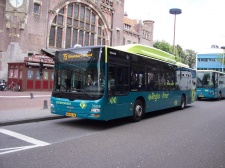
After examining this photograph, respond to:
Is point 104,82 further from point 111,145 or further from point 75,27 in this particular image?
point 75,27

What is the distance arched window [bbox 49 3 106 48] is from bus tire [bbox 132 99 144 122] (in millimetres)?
23393

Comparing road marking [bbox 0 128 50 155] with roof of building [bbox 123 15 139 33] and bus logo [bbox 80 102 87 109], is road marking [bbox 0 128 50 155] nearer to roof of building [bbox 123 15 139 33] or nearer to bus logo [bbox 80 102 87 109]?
bus logo [bbox 80 102 87 109]

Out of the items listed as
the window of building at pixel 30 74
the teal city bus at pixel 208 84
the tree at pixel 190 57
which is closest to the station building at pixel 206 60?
the tree at pixel 190 57

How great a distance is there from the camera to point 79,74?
901cm

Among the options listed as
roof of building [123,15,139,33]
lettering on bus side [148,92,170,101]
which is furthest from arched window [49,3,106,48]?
lettering on bus side [148,92,170,101]

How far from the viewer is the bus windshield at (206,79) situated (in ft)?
77.8

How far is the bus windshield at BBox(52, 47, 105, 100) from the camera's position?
28.4 ft

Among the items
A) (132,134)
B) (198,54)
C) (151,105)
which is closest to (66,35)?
(151,105)

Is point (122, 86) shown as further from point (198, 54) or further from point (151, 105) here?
point (198, 54)

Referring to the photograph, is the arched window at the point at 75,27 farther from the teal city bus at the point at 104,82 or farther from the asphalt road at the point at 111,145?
the asphalt road at the point at 111,145

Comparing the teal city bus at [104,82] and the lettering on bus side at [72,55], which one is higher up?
the lettering on bus side at [72,55]

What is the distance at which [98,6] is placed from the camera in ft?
124

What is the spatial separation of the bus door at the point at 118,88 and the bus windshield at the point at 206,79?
52.5ft

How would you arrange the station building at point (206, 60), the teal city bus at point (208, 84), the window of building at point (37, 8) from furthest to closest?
1. the station building at point (206, 60)
2. the window of building at point (37, 8)
3. the teal city bus at point (208, 84)
